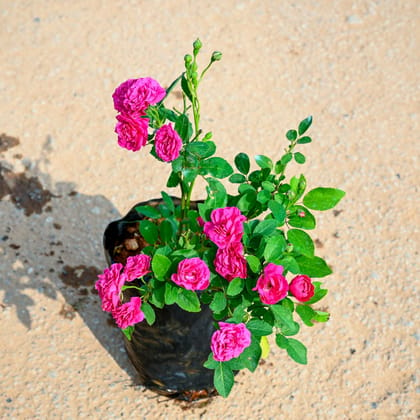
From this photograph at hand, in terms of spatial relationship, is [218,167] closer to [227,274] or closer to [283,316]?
[227,274]

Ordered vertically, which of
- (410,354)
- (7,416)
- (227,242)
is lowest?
(410,354)

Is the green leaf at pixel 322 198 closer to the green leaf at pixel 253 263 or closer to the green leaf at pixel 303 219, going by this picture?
the green leaf at pixel 303 219

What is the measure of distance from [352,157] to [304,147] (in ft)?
0.75

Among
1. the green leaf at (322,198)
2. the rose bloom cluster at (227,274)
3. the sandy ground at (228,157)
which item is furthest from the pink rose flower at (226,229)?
the sandy ground at (228,157)

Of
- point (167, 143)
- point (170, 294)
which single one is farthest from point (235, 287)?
point (167, 143)

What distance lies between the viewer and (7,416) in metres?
2.02

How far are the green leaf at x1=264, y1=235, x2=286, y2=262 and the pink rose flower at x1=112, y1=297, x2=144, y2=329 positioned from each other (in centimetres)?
33

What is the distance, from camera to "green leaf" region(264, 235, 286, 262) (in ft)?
4.66

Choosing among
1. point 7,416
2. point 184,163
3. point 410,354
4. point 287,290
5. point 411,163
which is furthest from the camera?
point 411,163

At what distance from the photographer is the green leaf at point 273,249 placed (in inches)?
55.9

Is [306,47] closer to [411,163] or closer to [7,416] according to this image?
[411,163]

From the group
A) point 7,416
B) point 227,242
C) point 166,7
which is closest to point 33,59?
point 166,7

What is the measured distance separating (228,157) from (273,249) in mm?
1511

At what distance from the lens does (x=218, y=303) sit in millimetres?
1518
